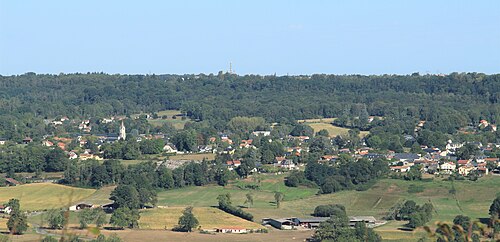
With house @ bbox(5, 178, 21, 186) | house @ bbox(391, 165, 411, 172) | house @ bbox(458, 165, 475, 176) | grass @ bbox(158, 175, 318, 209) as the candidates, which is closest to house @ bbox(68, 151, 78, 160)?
house @ bbox(5, 178, 21, 186)

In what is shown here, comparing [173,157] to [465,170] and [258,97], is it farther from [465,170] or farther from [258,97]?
[258,97]

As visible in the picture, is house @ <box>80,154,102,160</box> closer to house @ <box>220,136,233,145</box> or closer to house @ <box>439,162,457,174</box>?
house @ <box>220,136,233,145</box>

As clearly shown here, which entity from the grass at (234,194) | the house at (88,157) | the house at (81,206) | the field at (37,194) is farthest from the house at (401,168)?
the house at (88,157)

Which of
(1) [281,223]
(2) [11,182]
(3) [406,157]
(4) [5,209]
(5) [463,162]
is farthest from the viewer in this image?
(3) [406,157]

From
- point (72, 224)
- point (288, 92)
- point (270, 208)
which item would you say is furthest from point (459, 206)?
point (288, 92)

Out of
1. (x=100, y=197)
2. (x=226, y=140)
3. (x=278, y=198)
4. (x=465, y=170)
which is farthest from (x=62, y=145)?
(x=278, y=198)

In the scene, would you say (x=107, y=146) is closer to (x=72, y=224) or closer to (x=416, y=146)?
(x=416, y=146)
